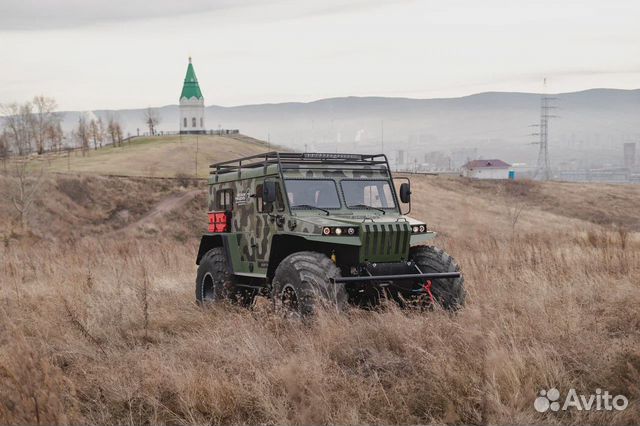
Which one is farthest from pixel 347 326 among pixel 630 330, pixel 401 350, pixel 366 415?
pixel 630 330

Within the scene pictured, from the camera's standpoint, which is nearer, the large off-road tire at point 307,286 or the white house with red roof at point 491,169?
the large off-road tire at point 307,286

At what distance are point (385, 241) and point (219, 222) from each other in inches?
152

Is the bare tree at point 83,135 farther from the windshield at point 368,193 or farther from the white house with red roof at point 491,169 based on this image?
the windshield at point 368,193

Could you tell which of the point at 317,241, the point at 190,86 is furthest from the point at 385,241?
the point at 190,86

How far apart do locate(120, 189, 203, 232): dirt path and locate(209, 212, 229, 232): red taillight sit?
46.1 m

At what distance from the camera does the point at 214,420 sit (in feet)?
22.7

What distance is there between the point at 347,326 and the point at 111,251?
1592cm

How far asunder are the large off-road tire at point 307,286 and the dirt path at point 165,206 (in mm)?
49668

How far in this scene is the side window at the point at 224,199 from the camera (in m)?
13.5

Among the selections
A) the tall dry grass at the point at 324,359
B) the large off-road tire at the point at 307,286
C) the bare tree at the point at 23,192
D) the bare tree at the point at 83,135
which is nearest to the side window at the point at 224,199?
the tall dry grass at the point at 324,359

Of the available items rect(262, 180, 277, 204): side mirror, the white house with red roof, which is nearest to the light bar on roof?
rect(262, 180, 277, 204): side mirror

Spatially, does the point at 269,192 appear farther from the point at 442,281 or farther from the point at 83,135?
the point at 83,135

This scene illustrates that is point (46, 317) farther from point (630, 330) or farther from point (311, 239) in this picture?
point (630, 330)

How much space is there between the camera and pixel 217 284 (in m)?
13.2
